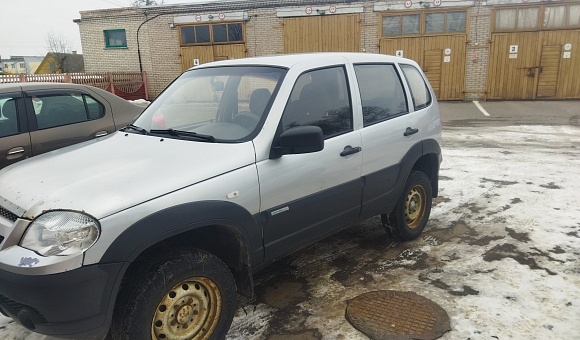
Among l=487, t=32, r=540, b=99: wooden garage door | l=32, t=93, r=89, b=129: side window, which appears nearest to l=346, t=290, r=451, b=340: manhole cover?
l=32, t=93, r=89, b=129: side window

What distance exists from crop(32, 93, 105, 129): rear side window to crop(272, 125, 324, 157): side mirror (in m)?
3.35

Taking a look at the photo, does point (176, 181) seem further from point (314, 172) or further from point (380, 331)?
point (380, 331)

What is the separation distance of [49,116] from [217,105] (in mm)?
2672

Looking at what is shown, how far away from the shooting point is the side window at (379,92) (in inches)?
148

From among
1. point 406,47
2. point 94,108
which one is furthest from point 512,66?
point 94,108

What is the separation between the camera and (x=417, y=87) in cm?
455

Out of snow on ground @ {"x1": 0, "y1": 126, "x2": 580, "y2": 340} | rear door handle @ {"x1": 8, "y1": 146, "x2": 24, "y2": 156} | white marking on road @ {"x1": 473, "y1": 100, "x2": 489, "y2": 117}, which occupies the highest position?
rear door handle @ {"x1": 8, "y1": 146, "x2": 24, "y2": 156}

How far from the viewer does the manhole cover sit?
9.61 ft

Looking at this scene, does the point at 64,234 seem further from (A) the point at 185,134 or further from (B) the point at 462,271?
(B) the point at 462,271

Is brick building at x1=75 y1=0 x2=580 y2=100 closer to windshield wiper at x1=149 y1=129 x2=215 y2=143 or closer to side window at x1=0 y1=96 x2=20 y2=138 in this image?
side window at x1=0 y1=96 x2=20 y2=138

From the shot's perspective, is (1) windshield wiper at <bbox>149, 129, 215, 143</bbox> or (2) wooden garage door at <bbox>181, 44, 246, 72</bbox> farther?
(2) wooden garage door at <bbox>181, 44, 246, 72</bbox>

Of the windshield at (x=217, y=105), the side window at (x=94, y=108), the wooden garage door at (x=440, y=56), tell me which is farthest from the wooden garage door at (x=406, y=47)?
the windshield at (x=217, y=105)

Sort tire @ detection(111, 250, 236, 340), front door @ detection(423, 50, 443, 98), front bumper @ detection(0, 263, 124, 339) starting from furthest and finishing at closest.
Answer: front door @ detection(423, 50, 443, 98), tire @ detection(111, 250, 236, 340), front bumper @ detection(0, 263, 124, 339)

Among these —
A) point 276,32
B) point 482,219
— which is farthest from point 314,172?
point 276,32
